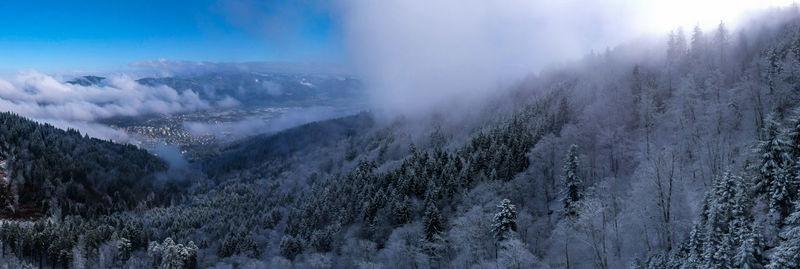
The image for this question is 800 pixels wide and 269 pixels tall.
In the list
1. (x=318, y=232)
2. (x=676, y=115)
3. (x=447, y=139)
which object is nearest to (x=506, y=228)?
(x=676, y=115)

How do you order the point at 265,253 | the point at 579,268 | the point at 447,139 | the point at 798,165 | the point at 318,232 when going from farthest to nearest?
the point at 447,139, the point at 265,253, the point at 318,232, the point at 579,268, the point at 798,165

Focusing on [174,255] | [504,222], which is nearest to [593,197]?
[504,222]

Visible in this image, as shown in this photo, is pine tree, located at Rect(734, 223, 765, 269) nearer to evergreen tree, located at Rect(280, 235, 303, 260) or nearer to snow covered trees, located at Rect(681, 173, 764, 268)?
snow covered trees, located at Rect(681, 173, 764, 268)

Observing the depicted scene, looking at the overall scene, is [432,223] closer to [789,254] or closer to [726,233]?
[726,233]

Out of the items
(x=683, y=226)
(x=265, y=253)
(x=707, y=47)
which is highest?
(x=707, y=47)

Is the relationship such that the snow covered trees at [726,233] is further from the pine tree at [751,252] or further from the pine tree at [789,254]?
the pine tree at [789,254]

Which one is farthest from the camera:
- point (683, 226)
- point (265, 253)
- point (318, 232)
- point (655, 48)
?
point (655, 48)

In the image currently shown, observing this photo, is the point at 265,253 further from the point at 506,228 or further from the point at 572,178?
the point at 572,178

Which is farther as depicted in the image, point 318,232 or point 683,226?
point 318,232

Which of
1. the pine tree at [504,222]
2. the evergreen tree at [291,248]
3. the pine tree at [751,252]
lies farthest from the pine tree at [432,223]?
the pine tree at [751,252]

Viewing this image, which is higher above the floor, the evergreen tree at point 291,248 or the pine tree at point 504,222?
the pine tree at point 504,222

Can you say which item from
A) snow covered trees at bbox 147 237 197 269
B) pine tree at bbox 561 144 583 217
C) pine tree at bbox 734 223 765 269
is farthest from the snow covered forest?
snow covered trees at bbox 147 237 197 269
